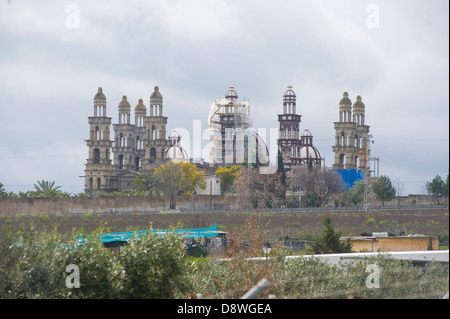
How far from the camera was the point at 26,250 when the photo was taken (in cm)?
1653

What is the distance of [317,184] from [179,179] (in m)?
13.8

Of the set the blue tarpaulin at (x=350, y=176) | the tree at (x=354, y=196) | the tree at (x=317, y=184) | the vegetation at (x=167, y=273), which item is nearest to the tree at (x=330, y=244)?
the vegetation at (x=167, y=273)

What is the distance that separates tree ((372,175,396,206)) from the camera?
6925 cm

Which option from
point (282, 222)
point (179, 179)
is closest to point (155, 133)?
point (179, 179)

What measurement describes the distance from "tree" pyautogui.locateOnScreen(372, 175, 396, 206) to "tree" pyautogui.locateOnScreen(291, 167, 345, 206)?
7122 mm

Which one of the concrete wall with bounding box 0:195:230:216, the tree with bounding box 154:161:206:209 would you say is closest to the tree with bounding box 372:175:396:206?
the concrete wall with bounding box 0:195:230:216

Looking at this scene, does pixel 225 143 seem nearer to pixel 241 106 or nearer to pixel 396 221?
pixel 241 106

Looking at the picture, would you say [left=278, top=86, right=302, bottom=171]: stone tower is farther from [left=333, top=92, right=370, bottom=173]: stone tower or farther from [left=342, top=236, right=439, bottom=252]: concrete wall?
[left=342, top=236, right=439, bottom=252]: concrete wall

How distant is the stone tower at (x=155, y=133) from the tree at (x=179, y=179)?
10.7 meters

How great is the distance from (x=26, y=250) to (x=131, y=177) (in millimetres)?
83538

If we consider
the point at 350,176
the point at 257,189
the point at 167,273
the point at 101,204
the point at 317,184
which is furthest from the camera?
the point at 350,176

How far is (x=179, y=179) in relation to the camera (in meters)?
83.3

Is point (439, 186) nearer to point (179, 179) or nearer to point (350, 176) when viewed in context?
point (179, 179)

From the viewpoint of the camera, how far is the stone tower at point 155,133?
103 metres
